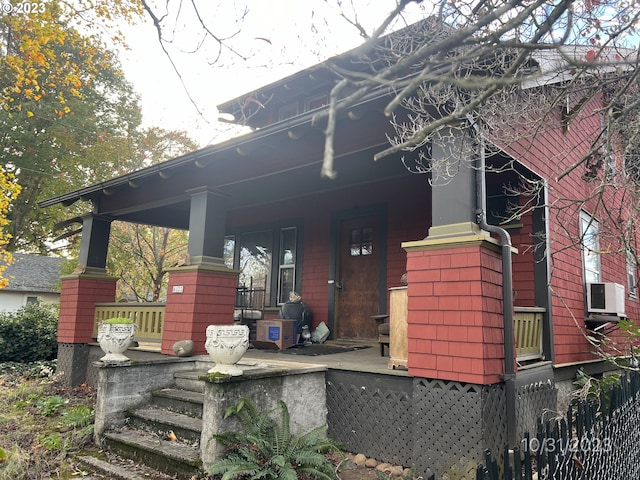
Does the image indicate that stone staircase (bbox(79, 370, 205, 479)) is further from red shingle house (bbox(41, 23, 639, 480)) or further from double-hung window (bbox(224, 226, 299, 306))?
double-hung window (bbox(224, 226, 299, 306))

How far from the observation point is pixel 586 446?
2221 mm

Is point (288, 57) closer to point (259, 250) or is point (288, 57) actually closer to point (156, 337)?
point (156, 337)

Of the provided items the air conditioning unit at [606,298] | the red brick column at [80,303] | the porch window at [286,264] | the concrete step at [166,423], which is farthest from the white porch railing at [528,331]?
the red brick column at [80,303]

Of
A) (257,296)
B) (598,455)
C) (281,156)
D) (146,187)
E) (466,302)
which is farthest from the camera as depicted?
(257,296)

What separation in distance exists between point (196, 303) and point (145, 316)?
69.0 inches

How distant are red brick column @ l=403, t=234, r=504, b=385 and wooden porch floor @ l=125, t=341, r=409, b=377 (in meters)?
0.41

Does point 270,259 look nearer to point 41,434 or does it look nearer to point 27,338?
point 41,434

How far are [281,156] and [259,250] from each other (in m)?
4.00

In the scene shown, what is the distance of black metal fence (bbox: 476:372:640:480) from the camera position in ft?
5.83

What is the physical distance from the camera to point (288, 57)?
12.9 ft

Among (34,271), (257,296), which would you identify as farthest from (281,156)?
(34,271)

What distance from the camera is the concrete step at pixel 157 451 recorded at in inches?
151

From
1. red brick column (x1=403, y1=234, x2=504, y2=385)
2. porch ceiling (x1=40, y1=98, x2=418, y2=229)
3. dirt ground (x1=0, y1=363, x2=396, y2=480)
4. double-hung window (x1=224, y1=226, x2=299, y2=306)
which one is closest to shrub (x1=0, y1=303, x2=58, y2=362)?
dirt ground (x1=0, y1=363, x2=396, y2=480)

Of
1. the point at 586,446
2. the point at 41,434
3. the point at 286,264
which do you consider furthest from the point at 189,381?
the point at 586,446
